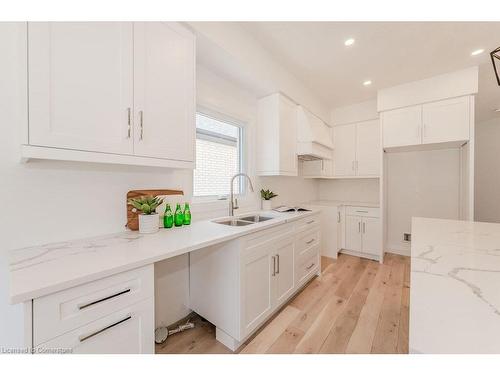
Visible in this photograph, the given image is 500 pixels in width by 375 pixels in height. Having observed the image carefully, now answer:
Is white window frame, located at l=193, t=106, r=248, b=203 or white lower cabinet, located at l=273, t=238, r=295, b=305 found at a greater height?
white window frame, located at l=193, t=106, r=248, b=203

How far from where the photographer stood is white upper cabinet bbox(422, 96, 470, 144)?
2.46m

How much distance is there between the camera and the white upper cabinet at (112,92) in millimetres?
878

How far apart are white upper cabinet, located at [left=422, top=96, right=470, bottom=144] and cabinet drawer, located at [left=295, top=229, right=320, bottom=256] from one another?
1.92 meters

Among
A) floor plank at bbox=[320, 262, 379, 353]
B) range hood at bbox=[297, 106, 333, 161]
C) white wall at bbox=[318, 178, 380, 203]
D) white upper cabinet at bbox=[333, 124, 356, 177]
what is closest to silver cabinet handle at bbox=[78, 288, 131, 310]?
floor plank at bbox=[320, 262, 379, 353]

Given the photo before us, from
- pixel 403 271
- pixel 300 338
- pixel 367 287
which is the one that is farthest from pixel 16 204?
pixel 403 271

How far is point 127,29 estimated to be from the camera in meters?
1.12

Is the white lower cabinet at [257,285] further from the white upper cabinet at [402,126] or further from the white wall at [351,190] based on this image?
the white wall at [351,190]

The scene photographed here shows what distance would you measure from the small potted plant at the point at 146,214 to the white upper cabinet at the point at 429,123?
3.16 metres

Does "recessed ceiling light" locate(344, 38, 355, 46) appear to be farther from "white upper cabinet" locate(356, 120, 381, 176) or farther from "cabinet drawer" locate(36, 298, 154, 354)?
"cabinet drawer" locate(36, 298, 154, 354)

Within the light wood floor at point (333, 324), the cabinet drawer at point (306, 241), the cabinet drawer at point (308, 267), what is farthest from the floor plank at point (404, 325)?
the cabinet drawer at point (306, 241)
